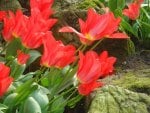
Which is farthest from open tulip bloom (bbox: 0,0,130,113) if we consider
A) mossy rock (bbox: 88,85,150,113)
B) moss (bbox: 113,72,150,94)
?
moss (bbox: 113,72,150,94)

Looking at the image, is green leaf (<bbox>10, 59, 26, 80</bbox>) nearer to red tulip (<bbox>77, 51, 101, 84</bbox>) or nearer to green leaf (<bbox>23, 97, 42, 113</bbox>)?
green leaf (<bbox>23, 97, 42, 113</bbox>)

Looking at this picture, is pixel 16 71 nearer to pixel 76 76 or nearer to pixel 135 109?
pixel 76 76

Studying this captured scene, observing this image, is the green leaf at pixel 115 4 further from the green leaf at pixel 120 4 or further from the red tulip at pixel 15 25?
the red tulip at pixel 15 25

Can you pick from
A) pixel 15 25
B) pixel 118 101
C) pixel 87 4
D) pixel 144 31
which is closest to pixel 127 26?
pixel 144 31

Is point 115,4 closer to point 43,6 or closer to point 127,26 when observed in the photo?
point 127,26

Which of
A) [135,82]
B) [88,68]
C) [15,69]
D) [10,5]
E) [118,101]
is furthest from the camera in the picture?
[10,5]

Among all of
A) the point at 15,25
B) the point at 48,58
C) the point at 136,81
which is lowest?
the point at 136,81
